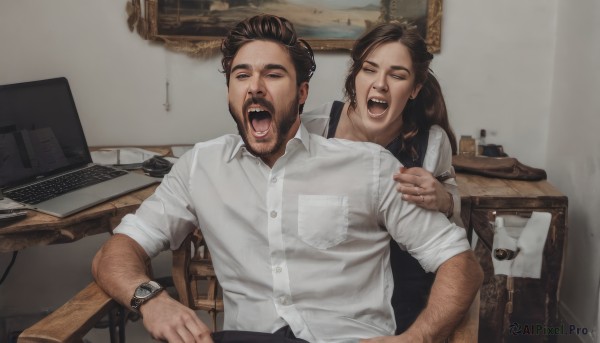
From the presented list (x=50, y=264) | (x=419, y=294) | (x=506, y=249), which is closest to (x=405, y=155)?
(x=419, y=294)

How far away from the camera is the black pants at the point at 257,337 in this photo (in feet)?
4.84

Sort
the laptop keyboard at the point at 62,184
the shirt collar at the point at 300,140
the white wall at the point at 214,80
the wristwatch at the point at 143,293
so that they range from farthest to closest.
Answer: the white wall at the point at 214,80, the laptop keyboard at the point at 62,184, the shirt collar at the point at 300,140, the wristwatch at the point at 143,293

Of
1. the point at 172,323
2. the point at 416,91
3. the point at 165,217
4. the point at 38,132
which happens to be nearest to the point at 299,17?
the point at 416,91

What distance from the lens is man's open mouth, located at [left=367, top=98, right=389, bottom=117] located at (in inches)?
70.3

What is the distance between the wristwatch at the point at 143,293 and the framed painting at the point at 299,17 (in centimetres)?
147

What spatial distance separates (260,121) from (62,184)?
870 millimetres

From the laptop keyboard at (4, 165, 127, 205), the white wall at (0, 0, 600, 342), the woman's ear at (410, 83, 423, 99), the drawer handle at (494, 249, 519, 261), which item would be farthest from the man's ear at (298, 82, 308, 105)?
the white wall at (0, 0, 600, 342)

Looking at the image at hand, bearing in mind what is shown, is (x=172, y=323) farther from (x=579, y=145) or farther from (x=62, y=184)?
(x=579, y=145)

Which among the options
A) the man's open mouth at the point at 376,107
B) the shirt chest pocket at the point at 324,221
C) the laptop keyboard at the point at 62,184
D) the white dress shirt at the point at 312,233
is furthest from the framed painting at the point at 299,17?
the shirt chest pocket at the point at 324,221

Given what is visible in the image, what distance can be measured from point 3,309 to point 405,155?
2.00 m

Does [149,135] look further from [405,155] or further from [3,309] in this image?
[405,155]

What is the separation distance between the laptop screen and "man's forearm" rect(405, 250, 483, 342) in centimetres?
133

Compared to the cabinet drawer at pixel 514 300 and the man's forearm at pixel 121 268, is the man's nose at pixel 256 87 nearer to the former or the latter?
the man's forearm at pixel 121 268

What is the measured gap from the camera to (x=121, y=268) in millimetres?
1494
